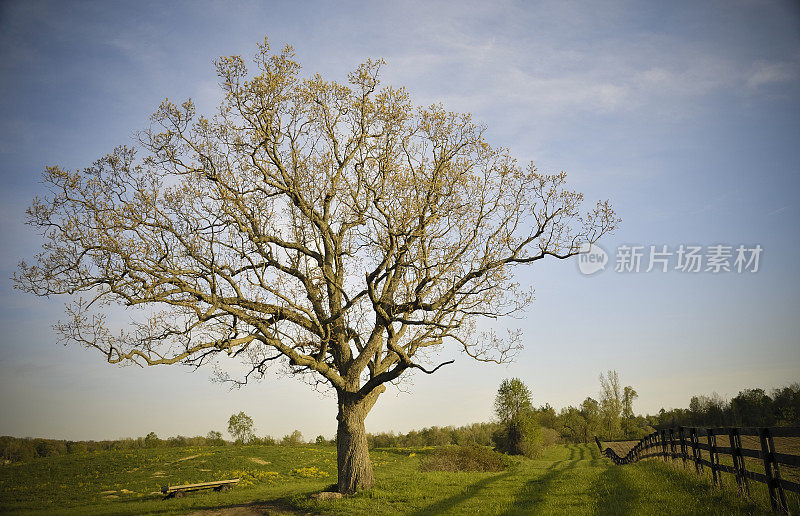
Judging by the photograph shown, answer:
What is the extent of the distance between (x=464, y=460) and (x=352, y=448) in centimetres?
1578

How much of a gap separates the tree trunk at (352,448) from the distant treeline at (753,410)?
41835mm

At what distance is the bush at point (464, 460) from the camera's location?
1054 inches

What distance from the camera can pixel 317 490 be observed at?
50.7 ft

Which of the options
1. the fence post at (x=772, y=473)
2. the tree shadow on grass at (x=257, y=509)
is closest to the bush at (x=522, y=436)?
the tree shadow on grass at (x=257, y=509)

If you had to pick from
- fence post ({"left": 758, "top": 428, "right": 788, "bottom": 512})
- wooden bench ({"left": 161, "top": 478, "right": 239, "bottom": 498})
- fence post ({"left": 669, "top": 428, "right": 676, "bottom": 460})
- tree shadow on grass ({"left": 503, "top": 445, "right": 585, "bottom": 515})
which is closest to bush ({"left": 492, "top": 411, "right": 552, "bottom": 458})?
fence post ({"left": 669, "top": 428, "right": 676, "bottom": 460})

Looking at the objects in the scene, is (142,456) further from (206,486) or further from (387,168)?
(387,168)

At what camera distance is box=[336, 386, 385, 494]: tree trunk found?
13852 mm

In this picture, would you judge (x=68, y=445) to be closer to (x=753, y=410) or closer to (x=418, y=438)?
(x=418, y=438)

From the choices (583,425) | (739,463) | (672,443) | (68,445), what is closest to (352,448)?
(739,463)

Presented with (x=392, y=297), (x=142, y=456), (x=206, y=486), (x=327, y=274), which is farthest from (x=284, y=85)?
(x=142, y=456)

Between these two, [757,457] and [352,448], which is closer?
[757,457]

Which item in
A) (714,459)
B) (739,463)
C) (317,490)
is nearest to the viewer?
(739,463)

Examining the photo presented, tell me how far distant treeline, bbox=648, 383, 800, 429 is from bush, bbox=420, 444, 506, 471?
2846 cm

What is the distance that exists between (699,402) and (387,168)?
219 feet
